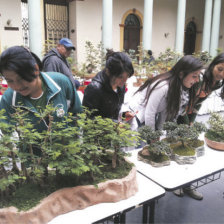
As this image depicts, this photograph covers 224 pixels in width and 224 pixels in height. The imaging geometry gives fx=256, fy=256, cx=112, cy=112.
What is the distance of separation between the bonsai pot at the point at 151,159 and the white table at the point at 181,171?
25 millimetres

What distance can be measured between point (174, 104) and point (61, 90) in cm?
102

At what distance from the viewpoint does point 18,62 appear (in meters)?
1.34

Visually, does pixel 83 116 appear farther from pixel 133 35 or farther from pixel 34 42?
pixel 133 35

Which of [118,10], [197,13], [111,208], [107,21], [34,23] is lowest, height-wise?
[111,208]

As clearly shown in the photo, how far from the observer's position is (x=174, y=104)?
88.7 inches

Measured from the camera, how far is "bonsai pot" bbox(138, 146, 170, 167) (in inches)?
75.5

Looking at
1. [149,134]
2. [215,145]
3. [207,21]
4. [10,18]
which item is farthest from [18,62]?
[207,21]

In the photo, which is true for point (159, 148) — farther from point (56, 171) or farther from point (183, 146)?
point (56, 171)

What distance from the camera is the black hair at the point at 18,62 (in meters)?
1.34

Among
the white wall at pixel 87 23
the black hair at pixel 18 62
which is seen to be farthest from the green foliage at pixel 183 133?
the white wall at pixel 87 23

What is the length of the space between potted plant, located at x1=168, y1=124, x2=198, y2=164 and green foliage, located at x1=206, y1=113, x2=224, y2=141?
34 centimetres

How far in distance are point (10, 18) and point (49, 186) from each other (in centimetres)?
911

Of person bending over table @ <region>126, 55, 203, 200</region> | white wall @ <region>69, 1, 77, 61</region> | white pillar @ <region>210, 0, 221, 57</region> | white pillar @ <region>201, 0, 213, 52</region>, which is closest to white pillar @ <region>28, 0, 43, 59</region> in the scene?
white wall @ <region>69, 1, 77, 61</region>

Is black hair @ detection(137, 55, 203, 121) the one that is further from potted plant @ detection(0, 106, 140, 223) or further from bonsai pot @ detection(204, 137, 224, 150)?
potted plant @ detection(0, 106, 140, 223)
